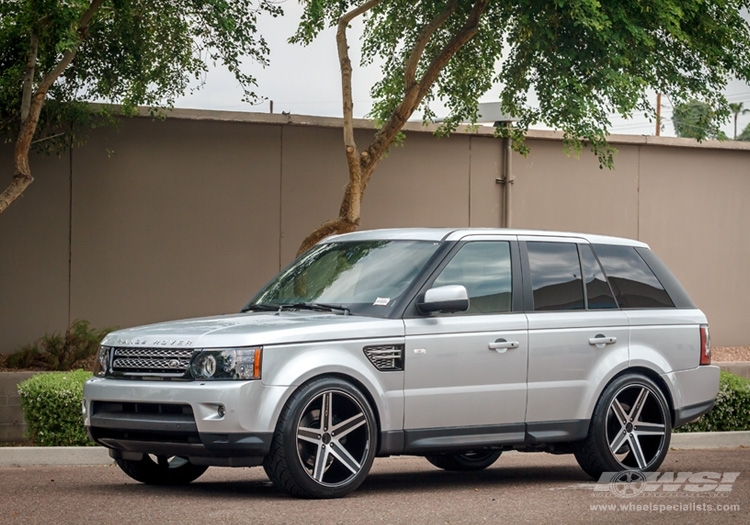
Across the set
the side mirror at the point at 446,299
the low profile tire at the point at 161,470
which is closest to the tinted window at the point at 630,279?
the side mirror at the point at 446,299

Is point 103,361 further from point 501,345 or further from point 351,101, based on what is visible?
point 351,101

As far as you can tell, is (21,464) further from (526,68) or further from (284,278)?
(526,68)

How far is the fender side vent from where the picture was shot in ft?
28.9

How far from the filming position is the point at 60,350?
17594mm

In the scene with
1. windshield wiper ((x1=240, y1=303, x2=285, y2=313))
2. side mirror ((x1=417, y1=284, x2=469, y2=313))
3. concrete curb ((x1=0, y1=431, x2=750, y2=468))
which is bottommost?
concrete curb ((x1=0, y1=431, x2=750, y2=468))

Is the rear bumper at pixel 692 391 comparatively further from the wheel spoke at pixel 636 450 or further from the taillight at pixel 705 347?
the wheel spoke at pixel 636 450

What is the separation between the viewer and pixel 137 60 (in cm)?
1650

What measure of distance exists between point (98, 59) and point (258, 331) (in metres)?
9.14

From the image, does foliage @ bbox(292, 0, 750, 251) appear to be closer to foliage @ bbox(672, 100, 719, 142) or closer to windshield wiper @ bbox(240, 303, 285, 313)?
foliage @ bbox(672, 100, 719, 142)

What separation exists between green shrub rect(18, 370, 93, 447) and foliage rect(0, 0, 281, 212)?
337 cm

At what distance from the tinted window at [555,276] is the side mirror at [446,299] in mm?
1126

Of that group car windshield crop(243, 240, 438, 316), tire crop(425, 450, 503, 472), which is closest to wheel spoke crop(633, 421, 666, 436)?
tire crop(425, 450, 503, 472)

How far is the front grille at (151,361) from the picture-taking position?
8.42 meters

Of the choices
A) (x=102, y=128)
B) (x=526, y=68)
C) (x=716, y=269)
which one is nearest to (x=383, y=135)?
(x=526, y=68)
